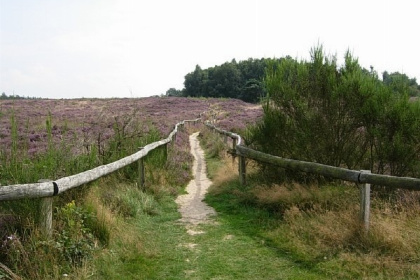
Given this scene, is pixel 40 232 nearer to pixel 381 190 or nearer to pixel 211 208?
pixel 211 208

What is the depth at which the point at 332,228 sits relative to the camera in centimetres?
547

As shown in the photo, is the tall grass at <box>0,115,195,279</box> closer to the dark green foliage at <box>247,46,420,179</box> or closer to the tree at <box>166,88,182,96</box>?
the dark green foliage at <box>247,46,420,179</box>

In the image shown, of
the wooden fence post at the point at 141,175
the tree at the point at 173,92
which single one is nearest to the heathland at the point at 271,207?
the wooden fence post at the point at 141,175

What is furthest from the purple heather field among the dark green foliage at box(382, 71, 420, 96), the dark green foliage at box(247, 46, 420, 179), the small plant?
the dark green foliage at box(382, 71, 420, 96)

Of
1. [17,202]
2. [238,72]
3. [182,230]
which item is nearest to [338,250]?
[182,230]

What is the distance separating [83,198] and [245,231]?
2767 millimetres

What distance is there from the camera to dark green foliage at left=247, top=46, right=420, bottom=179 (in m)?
6.70

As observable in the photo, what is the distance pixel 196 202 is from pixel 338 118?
3.79 metres

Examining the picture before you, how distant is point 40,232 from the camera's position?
14.5 feet

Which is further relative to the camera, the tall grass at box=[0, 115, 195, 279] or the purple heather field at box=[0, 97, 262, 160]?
the purple heather field at box=[0, 97, 262, 160]

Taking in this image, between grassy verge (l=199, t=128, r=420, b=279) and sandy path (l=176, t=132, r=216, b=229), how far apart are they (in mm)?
381

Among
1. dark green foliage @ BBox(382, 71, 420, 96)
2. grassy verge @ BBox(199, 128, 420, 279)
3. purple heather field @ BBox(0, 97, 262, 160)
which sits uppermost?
dark green foliage @ BBox(382, 71, 420, 96)

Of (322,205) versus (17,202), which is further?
(322,205)

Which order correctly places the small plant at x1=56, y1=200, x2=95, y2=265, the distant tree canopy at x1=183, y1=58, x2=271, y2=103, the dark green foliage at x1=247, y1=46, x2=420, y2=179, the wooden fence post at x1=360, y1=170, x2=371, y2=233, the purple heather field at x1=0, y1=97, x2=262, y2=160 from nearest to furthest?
the small plant at x1=56, y1=200, x2=95, y2=265
the wooden fence post at x1=360, y1=170, x2=371, y2=233
the dark green foliage at x1=247, y1=46, x2=420, y2=179
the purple heather field at x1=0, y1=97, x2=262, y2=160
the distant tree canopy at x1=183, y1=58, x2=271, y2=103
